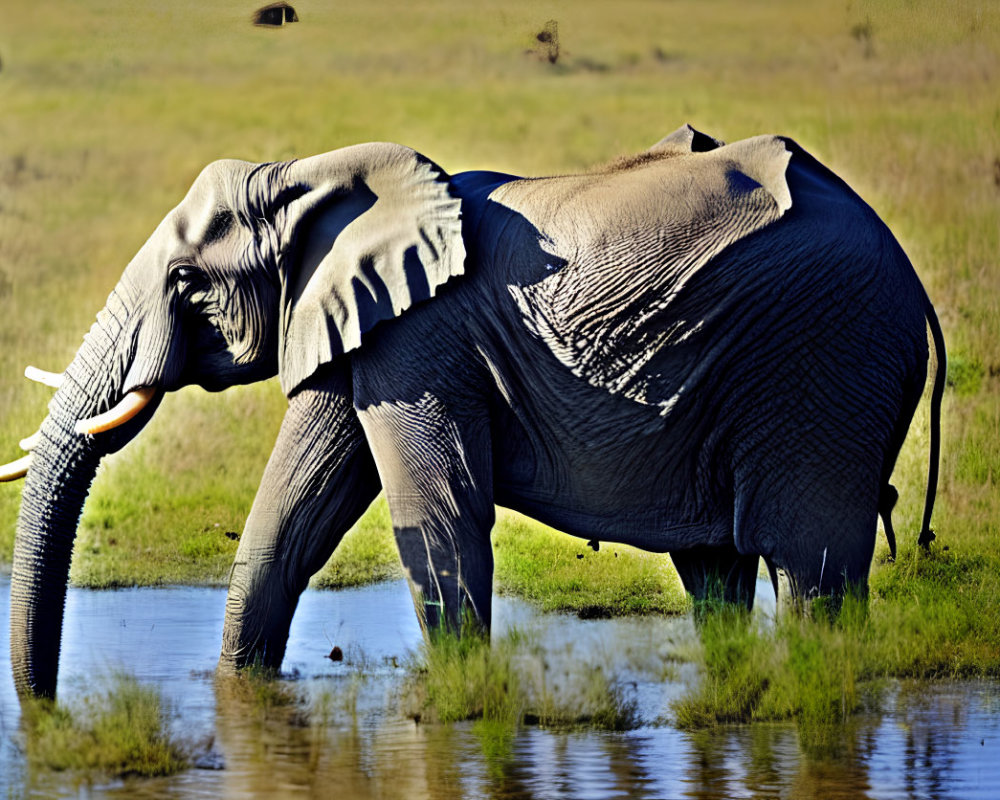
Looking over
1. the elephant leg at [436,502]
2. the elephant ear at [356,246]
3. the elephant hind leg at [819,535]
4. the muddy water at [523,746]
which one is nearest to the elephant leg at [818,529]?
A: the elephant hind leg at [819,535]

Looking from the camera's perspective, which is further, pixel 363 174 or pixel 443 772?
pixel 363 174

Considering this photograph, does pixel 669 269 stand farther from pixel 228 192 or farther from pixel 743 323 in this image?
pixel 228 192

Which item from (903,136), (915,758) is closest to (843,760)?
(915,758)

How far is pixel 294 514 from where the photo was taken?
25.7 feet

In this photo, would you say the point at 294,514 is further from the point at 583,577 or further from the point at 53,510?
the point at 583,577

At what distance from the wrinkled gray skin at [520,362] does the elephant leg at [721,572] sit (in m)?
0.63

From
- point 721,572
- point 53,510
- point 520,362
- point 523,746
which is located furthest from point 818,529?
point 53,510

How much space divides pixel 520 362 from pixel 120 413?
5.55 feet

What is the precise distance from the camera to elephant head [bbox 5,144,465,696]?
778cm

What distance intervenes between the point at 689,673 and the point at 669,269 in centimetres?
168

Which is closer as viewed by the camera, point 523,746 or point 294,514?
point 523,746

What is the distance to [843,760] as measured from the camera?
685 cm

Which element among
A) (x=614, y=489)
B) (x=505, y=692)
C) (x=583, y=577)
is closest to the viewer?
(x=505, y=692)

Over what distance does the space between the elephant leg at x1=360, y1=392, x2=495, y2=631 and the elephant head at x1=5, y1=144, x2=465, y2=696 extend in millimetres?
279
